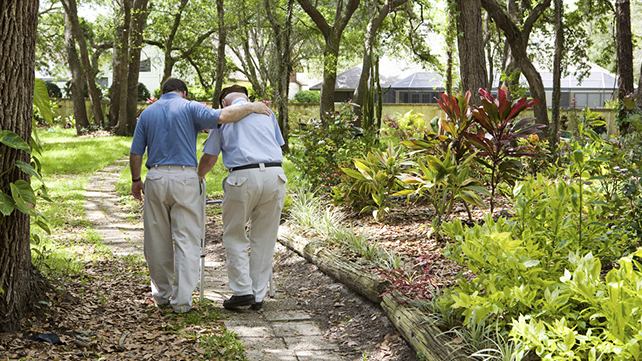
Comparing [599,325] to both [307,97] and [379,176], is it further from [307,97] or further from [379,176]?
[307,97]

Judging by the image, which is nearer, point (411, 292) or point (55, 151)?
point (411, 292)

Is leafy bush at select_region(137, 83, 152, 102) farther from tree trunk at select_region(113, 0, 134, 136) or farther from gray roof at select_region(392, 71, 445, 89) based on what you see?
gray roof at select_region(392, 71, 445, 89)

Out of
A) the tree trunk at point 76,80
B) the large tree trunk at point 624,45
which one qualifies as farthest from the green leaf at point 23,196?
the tree trunk at point 76,80

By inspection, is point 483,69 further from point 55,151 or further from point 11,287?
point 55,151

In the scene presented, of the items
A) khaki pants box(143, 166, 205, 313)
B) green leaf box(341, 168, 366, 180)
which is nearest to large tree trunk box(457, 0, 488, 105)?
green leaf box(341, 168, 366, 180)

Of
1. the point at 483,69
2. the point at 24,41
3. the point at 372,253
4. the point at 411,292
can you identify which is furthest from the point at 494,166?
the point at 24,41

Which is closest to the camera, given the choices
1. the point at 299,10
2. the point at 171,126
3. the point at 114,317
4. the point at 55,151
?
the point at 114,317

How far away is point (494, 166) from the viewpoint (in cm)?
552

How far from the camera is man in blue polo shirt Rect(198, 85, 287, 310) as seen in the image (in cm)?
438

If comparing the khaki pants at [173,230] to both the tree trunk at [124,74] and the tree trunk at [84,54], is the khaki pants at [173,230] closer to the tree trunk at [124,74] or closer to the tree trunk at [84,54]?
the tree trunk at [124,74]

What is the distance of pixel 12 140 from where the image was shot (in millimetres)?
3145

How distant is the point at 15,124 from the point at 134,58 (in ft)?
63.3

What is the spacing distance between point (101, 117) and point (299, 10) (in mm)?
9573

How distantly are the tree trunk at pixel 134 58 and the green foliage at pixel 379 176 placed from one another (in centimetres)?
1530
